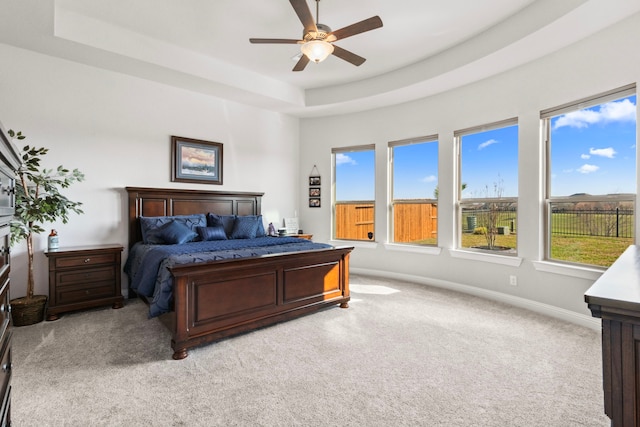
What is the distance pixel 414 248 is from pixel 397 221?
1.82 feet

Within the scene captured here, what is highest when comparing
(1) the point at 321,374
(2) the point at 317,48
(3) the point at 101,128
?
(2) the point at 317,48

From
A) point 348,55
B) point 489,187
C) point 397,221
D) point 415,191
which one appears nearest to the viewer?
point 348,55

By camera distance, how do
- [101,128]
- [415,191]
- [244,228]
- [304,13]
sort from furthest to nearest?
[415,191] < [244,228] < [101,128] < [304,13]

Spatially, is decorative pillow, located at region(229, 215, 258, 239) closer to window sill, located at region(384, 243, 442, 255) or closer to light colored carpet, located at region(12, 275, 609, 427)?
light colored carpet, located at region(12, 275, 609, 427)

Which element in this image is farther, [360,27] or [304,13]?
[360,27]

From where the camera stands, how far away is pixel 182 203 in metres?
4.45

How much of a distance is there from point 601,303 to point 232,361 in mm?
2255

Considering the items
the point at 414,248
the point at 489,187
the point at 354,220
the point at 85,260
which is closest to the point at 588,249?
the point at 489,187

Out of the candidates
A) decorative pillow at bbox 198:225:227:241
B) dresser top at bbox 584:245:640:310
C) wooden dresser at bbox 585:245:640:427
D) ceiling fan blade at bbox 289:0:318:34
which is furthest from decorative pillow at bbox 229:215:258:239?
wooden dresser at bbox 585:245:640:427

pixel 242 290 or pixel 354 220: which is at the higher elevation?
pixel 354 220

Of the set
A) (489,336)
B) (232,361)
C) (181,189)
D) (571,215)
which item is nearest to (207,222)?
(181,189)

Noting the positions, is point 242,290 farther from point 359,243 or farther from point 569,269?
point 569,269

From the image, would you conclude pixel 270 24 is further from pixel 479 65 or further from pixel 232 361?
pixel 232 361

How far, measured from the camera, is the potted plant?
3.03 m
